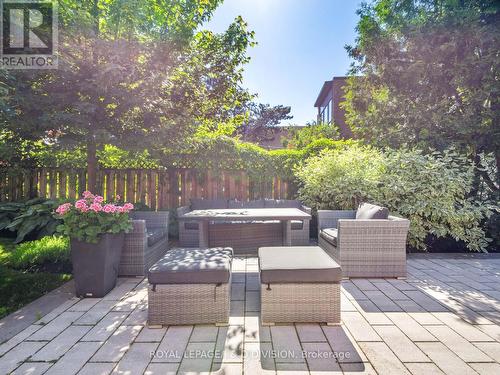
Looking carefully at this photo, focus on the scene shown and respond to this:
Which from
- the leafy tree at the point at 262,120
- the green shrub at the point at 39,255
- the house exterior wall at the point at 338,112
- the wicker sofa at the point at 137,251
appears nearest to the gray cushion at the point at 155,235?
the wicker sofa at the point at 137,251

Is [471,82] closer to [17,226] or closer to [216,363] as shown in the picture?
[216,363]

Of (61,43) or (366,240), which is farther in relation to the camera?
(61,43)

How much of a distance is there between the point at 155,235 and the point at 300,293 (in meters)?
2.37

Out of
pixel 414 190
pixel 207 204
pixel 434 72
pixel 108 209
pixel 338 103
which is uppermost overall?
pixel 338 103

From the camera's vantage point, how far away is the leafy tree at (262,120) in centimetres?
1672

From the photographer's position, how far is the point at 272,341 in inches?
85.0

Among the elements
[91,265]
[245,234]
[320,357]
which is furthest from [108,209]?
[320,357]

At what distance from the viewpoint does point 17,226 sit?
5.14 meters

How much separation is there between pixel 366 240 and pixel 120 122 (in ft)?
13.7

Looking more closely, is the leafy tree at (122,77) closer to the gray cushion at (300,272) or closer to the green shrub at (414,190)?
the green shrub at (414,190)

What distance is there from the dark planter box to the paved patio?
13cm

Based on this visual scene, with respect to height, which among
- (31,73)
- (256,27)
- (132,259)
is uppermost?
(256,27)

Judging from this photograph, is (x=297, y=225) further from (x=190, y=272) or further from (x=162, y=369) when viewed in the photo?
(x=162, y=369)

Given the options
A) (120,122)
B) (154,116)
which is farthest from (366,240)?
(120,122)
